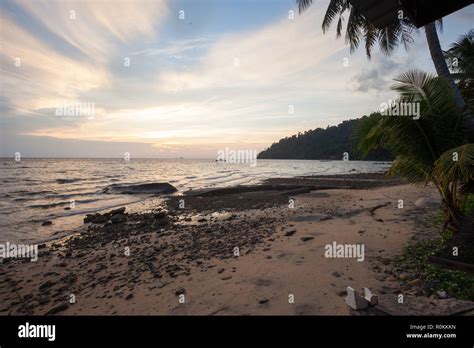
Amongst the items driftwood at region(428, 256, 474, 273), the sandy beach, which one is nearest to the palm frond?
driftwood at region(428, 256, 474, 273)

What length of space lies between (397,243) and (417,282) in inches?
109

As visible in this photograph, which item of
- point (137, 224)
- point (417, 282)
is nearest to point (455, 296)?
point (417, 282)

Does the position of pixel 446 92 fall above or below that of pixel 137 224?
above

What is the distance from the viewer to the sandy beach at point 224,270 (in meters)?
4.47

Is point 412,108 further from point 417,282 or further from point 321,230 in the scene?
point 321,230

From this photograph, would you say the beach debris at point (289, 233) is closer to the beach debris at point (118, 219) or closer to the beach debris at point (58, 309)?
the beach debris at point (58, 309)

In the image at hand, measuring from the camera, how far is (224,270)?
613 cm

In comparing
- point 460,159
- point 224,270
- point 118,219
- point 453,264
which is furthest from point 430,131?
point 118,219

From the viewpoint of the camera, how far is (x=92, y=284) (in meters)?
6.09

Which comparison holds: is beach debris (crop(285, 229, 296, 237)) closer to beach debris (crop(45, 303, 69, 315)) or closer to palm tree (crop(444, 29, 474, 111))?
beach debris (crop(45, 303, 69, 315))

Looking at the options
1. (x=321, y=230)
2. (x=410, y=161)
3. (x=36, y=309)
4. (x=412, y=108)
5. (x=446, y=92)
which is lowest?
(x=36, y=309)

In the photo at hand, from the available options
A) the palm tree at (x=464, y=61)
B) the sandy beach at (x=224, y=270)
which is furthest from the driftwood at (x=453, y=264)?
the palm tree at (x=464, y=61)

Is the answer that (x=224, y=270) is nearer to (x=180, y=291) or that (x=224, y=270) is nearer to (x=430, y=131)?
(x=180, y=291)

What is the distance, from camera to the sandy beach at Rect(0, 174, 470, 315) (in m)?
4.47
